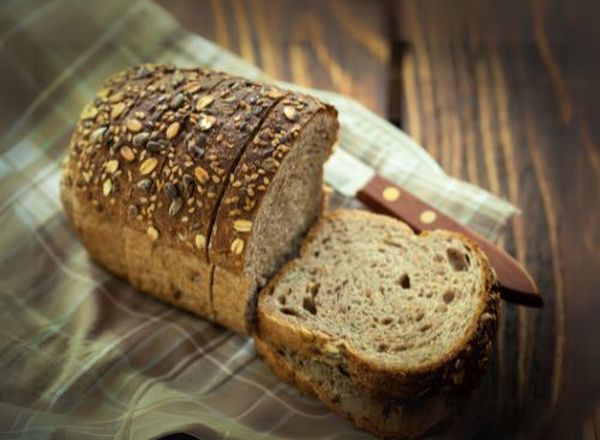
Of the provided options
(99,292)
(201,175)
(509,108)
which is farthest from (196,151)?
(509,108)

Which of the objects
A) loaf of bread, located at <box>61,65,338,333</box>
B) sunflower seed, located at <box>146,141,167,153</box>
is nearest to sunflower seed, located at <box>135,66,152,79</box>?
loaf of bread, located at <box>61,65,338,333</box>

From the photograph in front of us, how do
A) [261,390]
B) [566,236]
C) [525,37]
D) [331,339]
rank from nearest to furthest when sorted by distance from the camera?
[331,339] → [261,390] → [566,236] → [525,37]

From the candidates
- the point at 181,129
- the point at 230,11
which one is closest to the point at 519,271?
the point at 181,129

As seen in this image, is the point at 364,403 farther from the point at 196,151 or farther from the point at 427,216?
the point at 196,151

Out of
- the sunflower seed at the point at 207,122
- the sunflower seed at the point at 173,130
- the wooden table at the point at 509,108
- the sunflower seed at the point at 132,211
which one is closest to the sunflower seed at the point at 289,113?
the sunflower seed at the point at 207,122

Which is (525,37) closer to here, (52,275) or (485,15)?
(485,15)

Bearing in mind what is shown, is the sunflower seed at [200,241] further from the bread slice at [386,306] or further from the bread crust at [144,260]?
the bread slice at [386,306]
